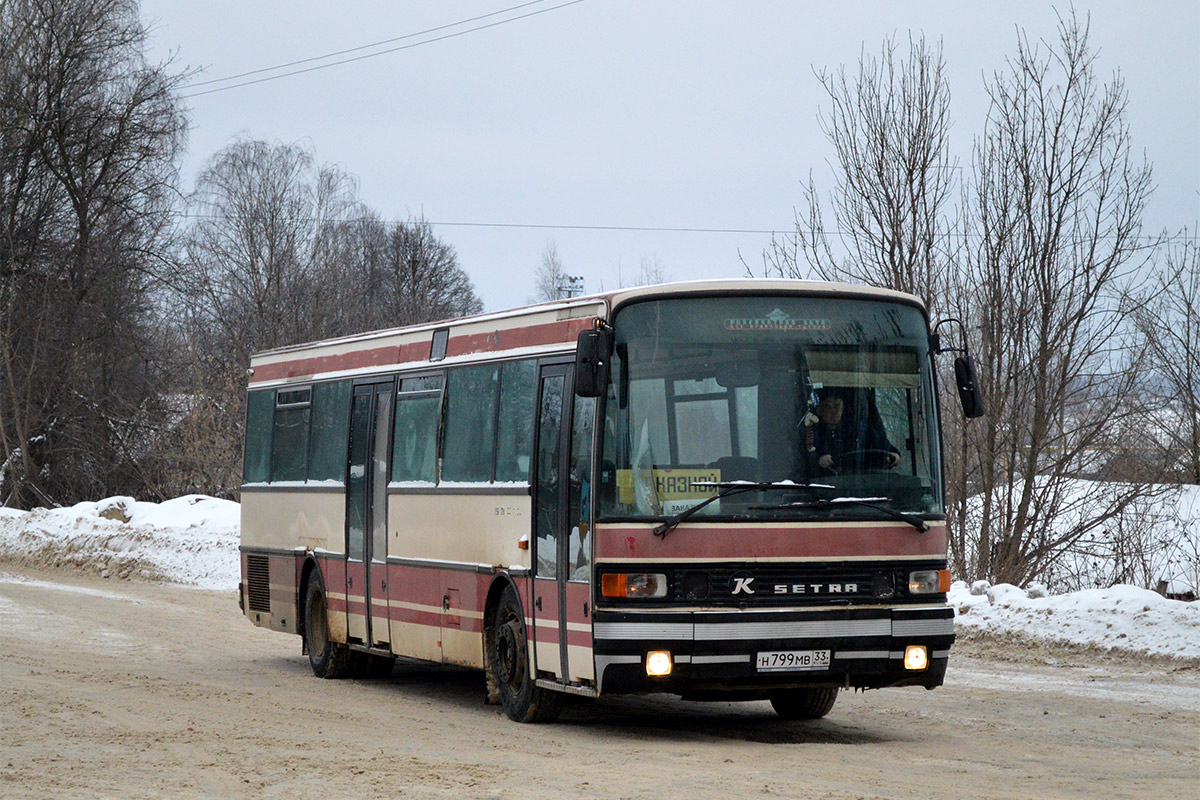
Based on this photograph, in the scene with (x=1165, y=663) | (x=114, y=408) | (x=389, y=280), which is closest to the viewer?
(x=1165, y=663)

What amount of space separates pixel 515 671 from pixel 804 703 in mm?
2141

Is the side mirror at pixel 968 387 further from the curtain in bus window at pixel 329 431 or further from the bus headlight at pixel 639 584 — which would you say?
the curtain in bus window at pixel 329 431

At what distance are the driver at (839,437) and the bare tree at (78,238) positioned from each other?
35.9m

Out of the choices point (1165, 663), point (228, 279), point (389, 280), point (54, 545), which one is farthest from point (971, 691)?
point (389, 280)

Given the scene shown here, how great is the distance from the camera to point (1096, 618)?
55.0 ft

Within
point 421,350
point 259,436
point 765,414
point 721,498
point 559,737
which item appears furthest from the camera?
point 259,436

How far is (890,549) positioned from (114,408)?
37067 millimetres

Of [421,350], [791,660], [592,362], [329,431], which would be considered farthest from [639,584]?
[329,431]

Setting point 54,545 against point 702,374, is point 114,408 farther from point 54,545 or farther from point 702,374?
point 702,374

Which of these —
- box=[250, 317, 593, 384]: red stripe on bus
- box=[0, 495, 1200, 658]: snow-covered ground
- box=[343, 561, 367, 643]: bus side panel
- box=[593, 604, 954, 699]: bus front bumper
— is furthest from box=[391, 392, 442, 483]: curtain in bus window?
box=[0, 495, 1200, 658]: snow-covered ground

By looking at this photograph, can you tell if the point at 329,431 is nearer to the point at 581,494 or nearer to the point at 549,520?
the point at 549,520

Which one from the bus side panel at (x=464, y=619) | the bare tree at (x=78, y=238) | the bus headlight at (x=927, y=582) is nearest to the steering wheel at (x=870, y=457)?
the bus headlight at (x=927, y=582)

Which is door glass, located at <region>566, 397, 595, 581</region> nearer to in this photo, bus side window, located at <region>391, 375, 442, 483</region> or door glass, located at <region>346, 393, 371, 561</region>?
bus side window, located at <region>391, 375, 442, 483</region>

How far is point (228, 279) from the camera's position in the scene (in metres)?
58.6
